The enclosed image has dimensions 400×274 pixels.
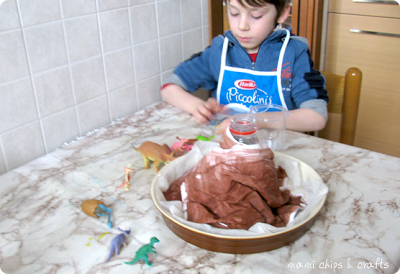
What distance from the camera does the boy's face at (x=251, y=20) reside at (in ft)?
3.08

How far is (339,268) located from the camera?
0.57 meters

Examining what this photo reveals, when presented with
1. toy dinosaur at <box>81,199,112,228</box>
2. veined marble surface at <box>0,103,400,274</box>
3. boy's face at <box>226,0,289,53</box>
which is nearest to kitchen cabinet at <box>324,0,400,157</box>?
boy's face at <box>226,0,289,53</box>

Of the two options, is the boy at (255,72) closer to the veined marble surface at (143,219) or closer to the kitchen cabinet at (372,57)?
the veined marble surface at (143,219)

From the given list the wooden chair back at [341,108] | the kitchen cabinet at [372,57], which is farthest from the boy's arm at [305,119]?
the kitchen cabinet at [372,57]

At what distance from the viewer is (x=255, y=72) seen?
1.10 meters

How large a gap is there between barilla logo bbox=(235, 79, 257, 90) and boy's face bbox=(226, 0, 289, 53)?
4.8 inches

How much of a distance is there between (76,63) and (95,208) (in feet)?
1.55

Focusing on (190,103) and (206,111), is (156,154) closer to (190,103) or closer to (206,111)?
(206,111)

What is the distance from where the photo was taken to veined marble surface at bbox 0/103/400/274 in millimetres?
588

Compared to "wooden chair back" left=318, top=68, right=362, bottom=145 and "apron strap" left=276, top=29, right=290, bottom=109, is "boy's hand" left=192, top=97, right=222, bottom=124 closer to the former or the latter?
"apron strap" left=276, top=29, right=290, bottom=109

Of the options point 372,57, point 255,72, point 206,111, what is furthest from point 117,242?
point 372,57

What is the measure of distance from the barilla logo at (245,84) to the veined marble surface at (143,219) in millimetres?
202

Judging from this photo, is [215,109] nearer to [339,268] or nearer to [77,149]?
[77,149]

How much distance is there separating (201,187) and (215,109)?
36 centimetres
